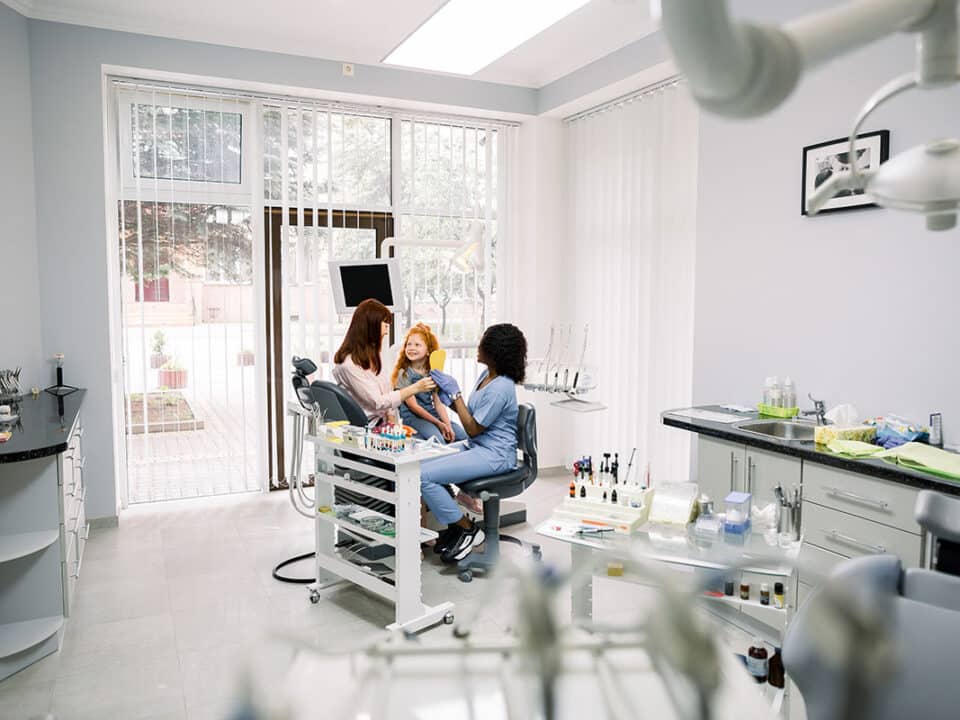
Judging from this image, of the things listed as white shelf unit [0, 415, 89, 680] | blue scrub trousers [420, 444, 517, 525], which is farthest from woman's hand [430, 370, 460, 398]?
white shelf unit [0, 415, 89, 680]

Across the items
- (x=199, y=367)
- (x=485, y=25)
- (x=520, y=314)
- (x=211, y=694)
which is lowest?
(x=211, y=694)

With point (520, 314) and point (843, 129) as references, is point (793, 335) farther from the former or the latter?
point (520, 314)

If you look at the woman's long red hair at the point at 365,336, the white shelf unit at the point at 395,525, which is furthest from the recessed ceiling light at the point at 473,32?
the white shelf unit at the point at 395,525

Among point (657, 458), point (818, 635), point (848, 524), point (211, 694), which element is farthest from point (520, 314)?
point (818, 635)

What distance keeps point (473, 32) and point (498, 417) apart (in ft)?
7.36

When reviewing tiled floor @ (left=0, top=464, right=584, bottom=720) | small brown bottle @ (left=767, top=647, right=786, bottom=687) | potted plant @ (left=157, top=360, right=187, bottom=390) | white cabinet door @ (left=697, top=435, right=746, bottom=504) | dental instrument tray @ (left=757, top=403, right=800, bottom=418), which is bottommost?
tiled floor @ (left=0, top=464, right=584, bottom=720)

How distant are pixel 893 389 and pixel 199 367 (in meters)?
4.02

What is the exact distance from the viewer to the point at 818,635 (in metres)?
0.40

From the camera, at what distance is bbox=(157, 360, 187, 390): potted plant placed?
4695mm

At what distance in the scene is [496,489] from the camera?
376cm

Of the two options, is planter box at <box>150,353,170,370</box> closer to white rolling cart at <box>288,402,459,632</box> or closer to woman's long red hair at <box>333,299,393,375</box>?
woman's long red hair at <box>333,299,393,375</box>

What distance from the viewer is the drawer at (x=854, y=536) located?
2.45 m

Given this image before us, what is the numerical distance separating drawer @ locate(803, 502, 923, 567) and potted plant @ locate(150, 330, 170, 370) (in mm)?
3874

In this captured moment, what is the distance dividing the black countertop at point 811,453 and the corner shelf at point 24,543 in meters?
2.74
